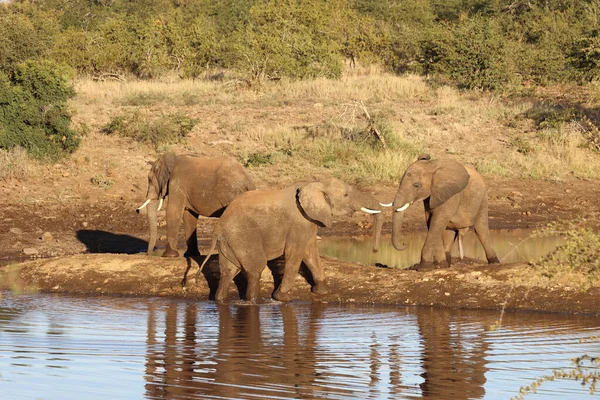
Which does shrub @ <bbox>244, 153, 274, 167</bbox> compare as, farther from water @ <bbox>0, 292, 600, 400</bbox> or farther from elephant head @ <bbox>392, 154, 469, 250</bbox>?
water @ <bbox>0, 292, 600, 400</bbox>

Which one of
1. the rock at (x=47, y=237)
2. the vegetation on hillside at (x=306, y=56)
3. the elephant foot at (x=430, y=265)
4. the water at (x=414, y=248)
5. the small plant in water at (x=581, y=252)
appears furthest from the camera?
the vegetation on hillside at (x=306, y=56)

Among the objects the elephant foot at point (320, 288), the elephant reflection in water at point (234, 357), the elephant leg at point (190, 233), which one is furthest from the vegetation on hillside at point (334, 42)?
the elephant reflection in water at point (234, 357)

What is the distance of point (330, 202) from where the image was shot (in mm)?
12078

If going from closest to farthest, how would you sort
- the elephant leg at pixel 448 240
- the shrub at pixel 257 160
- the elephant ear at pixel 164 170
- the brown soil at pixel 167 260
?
the brown soil at pixel 167 260 → the elephant leg at pixel 448 240 → the elephant ear at pixel 164 170 → the shrub at pixel 257 160

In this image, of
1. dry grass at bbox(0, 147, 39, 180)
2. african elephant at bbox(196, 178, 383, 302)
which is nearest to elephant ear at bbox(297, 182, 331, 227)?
african elephant at bbox(196, 178, 383, 302)

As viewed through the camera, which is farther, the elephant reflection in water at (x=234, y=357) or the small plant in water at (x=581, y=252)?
the elephant reflection in water at (x=234, y=357)

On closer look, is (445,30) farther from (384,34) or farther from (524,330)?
(524,330)

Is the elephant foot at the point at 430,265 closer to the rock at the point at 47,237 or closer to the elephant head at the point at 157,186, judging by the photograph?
the elephant head at the point at 157,186

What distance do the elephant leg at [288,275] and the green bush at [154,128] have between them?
11.8 metres

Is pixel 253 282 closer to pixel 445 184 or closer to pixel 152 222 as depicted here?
pixel 445 184

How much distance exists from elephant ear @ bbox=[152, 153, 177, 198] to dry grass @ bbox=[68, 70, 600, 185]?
278 inches

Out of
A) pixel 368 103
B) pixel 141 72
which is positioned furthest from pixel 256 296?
pixel 141 72

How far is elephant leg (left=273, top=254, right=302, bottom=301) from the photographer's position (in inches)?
482

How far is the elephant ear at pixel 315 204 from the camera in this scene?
11930 millimetres
